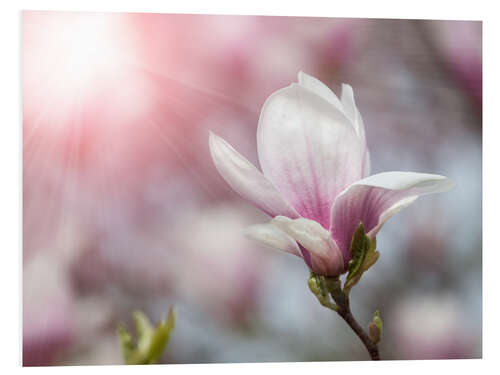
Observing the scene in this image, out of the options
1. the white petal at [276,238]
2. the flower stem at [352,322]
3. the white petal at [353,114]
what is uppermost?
the white petal at [353,114]

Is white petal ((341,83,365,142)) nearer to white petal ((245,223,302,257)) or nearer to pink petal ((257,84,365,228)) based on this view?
pink petal ((257,84,365,228))

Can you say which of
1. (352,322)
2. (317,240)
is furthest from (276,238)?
(352,322)

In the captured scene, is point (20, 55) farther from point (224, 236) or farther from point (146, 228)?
point (224, 236)

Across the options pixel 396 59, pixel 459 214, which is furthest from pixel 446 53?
pixel 459 214

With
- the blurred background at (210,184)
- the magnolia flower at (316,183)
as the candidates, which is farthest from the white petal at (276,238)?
the blurred background at (210,184)

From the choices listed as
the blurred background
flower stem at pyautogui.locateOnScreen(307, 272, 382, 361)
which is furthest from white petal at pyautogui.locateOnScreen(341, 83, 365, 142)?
flower stem at pyautogui.locateOnScreen(307, 272, 382, 361)

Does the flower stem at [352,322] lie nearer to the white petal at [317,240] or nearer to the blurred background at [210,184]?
the white petal at [317,240]
